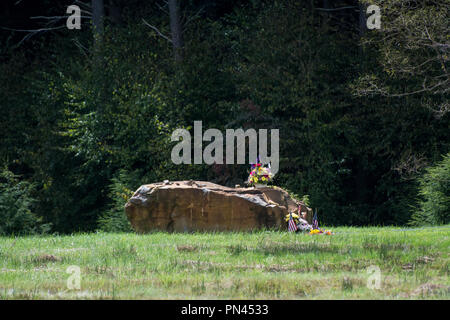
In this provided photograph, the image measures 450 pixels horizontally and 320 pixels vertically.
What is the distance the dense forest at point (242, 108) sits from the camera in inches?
811

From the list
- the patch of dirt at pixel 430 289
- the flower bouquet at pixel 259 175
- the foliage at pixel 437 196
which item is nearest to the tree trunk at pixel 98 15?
the flower bouquet at pixel 259 175

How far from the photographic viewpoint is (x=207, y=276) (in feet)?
31.2

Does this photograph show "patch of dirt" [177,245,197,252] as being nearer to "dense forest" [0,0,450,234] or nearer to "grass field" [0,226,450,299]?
"grass field" [0,226,450,299]

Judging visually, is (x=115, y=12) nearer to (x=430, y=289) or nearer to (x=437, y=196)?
(x=437, y=196)

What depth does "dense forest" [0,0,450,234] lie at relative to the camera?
67.6 ft

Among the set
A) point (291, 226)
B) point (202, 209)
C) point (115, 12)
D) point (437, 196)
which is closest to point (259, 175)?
point (202, 209)

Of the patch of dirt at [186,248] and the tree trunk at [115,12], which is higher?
the tree trunk at [115,12]

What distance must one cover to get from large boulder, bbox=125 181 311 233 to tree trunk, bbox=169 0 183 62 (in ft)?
30.3

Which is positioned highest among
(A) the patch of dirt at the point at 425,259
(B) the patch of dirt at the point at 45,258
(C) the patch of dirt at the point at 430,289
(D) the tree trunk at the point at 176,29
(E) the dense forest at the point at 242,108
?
(D) the tree trunk at the point at 176,29

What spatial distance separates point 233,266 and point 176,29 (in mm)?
15439

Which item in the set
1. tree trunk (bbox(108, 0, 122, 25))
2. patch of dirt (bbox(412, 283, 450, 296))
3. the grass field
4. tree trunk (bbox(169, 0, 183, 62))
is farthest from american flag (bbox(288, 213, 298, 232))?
tree trunk (bbox(108, 0, 122, 25))

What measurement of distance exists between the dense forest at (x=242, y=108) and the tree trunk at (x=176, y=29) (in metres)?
0.04

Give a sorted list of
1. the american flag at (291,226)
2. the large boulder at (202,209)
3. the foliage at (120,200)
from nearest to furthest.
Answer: the american flag at (291,226)
the large boulder at (202,209)
the foliage at (120,200)

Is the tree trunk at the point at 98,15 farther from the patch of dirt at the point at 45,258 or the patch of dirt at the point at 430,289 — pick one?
the patch of dirt at the point at 430,289
